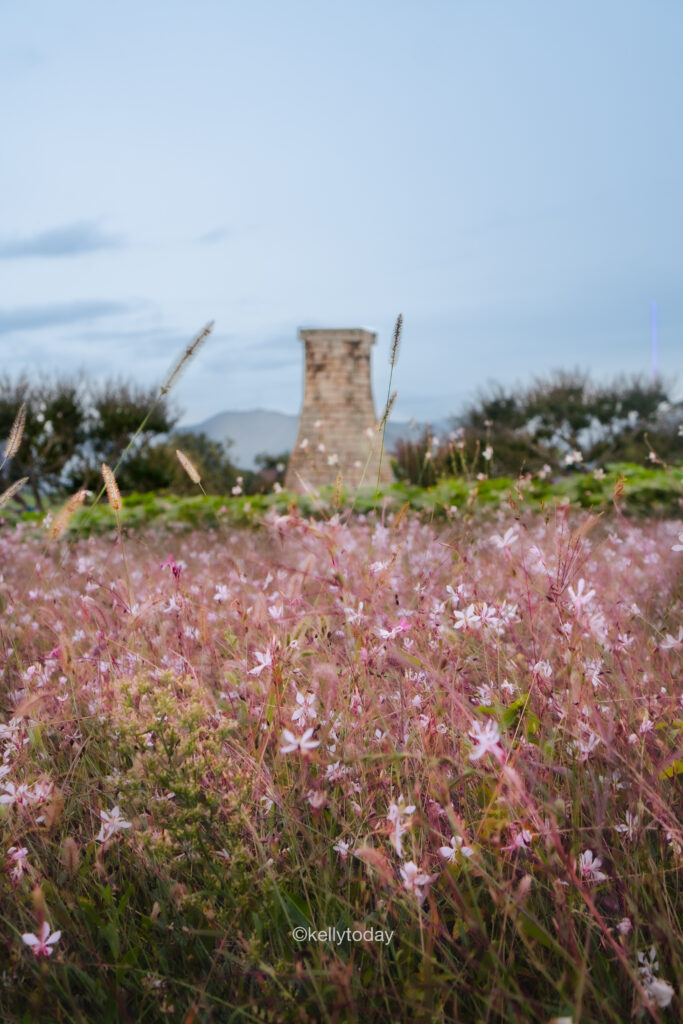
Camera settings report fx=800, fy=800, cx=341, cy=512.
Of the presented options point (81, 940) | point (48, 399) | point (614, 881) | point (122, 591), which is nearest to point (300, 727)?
point (81, 940)

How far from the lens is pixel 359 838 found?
→ 6.24ft

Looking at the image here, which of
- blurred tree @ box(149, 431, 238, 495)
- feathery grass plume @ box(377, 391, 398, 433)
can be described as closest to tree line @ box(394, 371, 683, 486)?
blurred tree @ box(149, 431, 238, 495)

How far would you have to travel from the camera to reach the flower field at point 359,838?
5.05ft

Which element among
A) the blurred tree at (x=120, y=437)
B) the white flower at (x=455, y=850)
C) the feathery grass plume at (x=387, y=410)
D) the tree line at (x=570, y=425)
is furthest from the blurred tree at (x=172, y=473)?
the white flower at (x=455, y=850)

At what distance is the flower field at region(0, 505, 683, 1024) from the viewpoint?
5.05ft

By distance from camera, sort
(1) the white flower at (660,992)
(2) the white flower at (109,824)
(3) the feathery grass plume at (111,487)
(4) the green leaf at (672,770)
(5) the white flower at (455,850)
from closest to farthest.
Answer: (1) the white flower at (660,992) → (5) the white flower at (455,850) → (2) the white flower at (109,824) → (4) the green leaf at (672,770) → (3) the feathery grass plume at (111,487)

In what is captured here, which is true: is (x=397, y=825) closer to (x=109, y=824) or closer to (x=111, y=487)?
(x=109, y=824)

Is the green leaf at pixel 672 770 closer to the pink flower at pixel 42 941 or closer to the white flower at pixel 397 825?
the white flower at pixel 397 825

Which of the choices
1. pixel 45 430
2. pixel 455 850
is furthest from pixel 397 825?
pixel 45 430

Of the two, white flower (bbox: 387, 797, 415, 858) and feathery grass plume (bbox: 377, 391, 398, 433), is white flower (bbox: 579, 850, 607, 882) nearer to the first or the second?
white flower (bbox: 387, 797, 415, 858)

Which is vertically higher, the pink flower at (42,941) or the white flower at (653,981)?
the pink flower at (42,941)

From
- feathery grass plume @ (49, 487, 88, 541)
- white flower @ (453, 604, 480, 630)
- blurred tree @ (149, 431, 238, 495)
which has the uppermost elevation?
feathery grass plume @ (49, 487, 88, 541)

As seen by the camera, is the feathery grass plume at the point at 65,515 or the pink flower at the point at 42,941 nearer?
the pink flower at the point at 42,941

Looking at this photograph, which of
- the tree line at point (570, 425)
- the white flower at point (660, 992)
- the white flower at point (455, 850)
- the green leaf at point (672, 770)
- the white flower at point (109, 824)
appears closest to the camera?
the white flower at point (660, 992)
